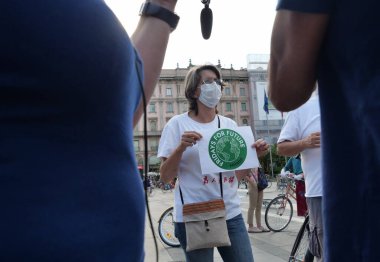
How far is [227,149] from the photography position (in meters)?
2.91

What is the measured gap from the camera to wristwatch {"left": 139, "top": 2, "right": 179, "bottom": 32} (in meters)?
1.30

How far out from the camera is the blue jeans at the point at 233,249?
2.59 m

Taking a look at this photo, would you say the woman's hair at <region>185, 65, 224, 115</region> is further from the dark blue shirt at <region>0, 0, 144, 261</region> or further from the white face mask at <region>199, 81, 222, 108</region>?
the dark blue shirt at <region>0, 0, 144, 261</region>

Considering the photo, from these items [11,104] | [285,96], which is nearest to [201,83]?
[285,96]

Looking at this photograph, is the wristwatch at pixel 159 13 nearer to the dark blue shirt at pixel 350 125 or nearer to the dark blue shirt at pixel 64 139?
the dark blue shirt at pixel 64 139

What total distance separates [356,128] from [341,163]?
78 mm

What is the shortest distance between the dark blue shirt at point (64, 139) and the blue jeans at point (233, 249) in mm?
1686

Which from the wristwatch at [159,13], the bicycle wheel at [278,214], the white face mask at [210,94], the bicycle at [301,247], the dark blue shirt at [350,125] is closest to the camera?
the dark blue shirt at [350,125]

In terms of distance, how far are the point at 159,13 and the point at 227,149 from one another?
1702 mm

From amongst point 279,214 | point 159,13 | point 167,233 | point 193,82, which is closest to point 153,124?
point 279,214

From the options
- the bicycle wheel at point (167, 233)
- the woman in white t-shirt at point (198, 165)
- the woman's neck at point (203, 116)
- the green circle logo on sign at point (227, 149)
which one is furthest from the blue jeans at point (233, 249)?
the bicycle wheel at point (167, 233)

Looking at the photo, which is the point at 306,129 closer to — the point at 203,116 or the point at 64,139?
the point at 203,116

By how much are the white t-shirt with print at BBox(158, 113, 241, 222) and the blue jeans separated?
56 mm

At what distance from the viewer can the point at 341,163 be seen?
91cm
